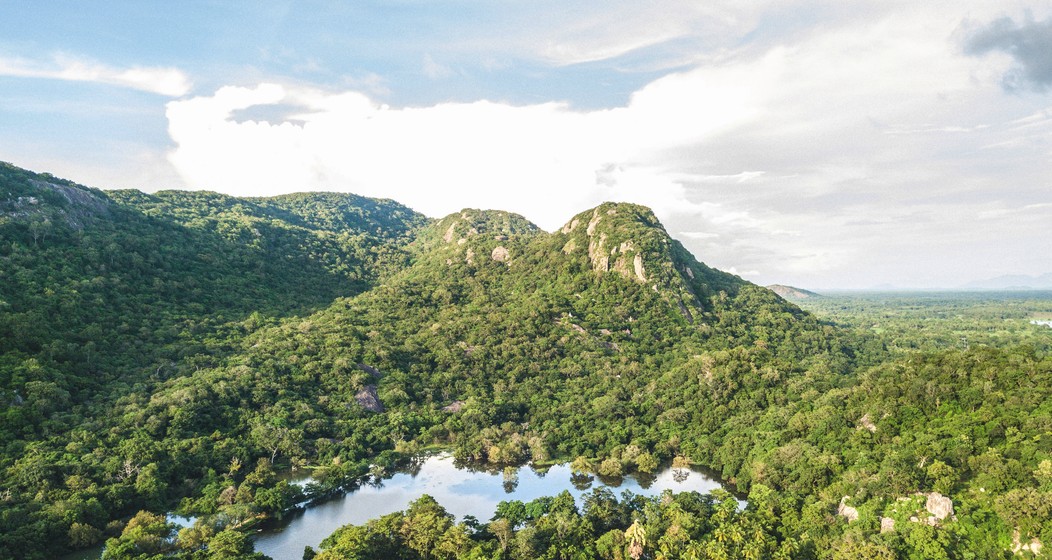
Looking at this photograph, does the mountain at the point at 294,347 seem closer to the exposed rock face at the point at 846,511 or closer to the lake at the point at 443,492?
the lake at the point at 443,492

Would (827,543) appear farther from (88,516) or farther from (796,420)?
(88,516)

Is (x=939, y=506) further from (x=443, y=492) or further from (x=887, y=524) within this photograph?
(x=443, y=492)

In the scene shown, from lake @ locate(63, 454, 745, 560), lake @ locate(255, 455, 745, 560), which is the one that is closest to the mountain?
lake @ locate(63, 454, 745, 560)

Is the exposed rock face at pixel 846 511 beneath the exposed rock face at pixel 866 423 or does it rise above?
beneath

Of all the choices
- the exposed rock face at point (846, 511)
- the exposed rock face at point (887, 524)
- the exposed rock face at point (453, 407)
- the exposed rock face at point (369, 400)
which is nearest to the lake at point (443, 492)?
the exposed rock face at point (453, 407)

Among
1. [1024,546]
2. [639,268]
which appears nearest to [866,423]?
[1024,546]

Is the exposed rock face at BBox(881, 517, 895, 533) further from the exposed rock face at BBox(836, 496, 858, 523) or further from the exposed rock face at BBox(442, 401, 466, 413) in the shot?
the exposed rock face at BBox(442, 401, 466, 413)
